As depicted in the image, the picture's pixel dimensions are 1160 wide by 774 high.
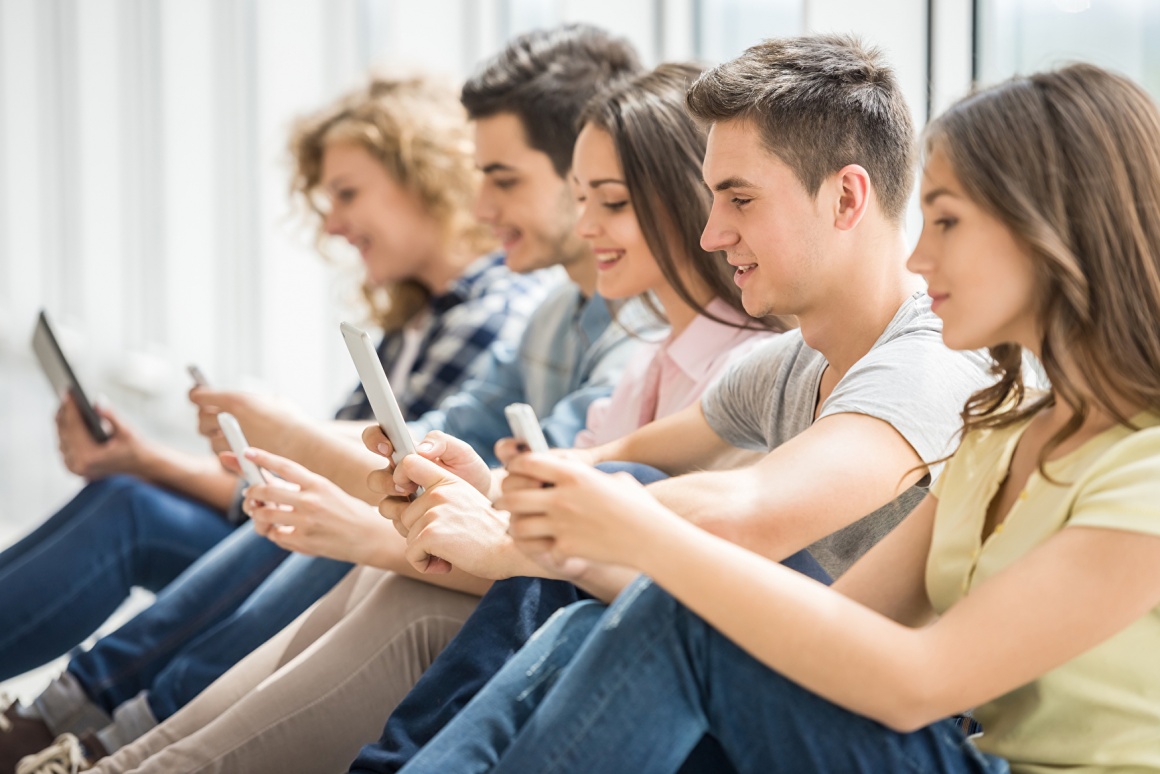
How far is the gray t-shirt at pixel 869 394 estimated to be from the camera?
1213 mm

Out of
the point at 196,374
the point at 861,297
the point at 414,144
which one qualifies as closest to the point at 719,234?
the point at 861,297

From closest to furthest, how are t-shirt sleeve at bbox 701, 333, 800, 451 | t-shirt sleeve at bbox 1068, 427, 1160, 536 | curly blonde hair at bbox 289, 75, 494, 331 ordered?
t-shirt sleeve at bbox 1068, 427, 1160, 536 < t-shirt sleeve at bbox 701, 333, 800, 451 < curly blonde hair at bbox 289, 75, 494, 331

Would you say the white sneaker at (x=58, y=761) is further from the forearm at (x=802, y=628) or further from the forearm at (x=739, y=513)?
the forearm at (x=802, y=628)

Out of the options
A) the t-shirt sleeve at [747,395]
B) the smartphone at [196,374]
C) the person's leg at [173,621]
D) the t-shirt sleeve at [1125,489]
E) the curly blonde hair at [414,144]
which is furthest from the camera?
the curly blonde hair at [414,144]

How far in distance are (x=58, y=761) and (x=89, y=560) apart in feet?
1.84

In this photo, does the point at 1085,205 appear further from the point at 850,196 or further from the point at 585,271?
the point at 585,271

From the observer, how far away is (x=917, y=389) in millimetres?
1224

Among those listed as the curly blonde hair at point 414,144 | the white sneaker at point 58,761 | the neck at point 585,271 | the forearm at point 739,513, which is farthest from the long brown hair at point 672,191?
the white sneaker at point 58,761

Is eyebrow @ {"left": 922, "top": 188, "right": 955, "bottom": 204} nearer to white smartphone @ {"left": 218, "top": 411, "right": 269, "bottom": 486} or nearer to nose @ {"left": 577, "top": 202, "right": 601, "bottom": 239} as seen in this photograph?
nose @ {"left": 577, "top": 202, "right": 601, "bottom": 239}

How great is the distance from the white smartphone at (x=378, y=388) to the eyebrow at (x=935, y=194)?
471 mm

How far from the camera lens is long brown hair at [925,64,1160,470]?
0.96 m

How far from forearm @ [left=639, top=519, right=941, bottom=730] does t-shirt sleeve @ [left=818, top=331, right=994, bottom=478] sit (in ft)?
0.97

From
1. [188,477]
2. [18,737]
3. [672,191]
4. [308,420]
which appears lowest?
[18,737]

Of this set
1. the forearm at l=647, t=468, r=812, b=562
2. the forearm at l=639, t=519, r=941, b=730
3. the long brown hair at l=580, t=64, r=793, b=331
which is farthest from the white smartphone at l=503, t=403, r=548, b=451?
the long brown hair at l=580, t=64, r=793, b=331
